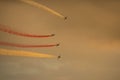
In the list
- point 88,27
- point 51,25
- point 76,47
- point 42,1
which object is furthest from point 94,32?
point 42,1

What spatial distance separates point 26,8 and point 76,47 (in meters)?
0.60

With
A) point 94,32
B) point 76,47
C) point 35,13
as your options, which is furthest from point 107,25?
point 35,13

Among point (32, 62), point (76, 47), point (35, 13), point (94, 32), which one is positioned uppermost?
point (35, 13)

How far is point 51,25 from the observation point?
2.14m

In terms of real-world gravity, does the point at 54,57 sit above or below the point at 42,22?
below

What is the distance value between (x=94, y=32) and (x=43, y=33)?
484 mm

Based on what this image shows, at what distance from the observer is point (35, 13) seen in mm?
2174

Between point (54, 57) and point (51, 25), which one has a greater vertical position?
point (51, 25)

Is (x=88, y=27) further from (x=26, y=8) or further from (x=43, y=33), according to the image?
(x=26, y=8)

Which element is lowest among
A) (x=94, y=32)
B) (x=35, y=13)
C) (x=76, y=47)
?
(x=76, y=47)

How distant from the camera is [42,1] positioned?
2.18 metres

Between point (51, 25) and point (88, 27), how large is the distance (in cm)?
35

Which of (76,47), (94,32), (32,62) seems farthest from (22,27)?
(94,32)

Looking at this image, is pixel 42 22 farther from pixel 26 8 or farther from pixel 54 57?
pixel 54 57
